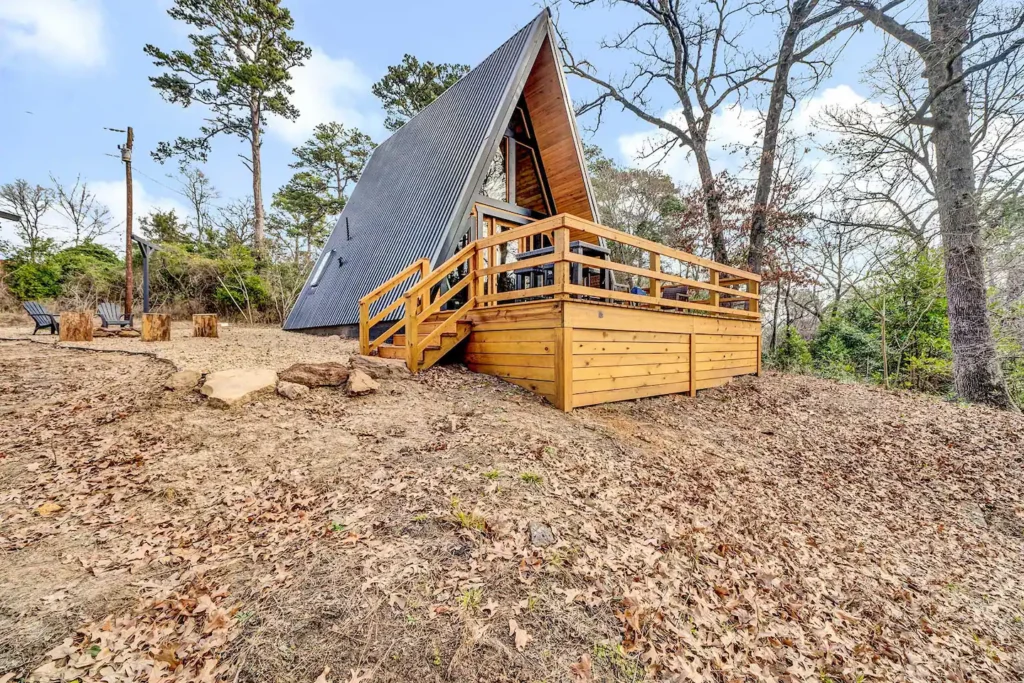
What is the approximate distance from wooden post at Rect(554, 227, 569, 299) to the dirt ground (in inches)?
50.4

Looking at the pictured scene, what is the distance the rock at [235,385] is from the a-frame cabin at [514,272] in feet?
5.10

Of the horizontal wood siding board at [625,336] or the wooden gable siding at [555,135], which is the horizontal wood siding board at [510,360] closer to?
the horizontal wood siding board at [625,336]

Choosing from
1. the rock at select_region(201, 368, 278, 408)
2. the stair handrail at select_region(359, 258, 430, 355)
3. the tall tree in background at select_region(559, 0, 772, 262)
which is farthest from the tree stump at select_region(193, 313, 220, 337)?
the tall tree in background at select_region(559, 0, 772, 262)

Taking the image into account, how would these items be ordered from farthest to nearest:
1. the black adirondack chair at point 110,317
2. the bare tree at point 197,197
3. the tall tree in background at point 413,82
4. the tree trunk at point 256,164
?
the tall tree in background at point 413,82 → the tree trunk at point 256,164 → the bare tree at point 197,197 → the black adirondack chair at point 110,317

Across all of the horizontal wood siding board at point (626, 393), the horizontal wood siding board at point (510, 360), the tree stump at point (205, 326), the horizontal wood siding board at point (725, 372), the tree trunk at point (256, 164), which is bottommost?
the horizontal wood siding board at point (626, 393)

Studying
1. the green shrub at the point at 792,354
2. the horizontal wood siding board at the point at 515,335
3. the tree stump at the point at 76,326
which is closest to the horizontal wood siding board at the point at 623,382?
the horizontal wood siding board at the point at 515,335

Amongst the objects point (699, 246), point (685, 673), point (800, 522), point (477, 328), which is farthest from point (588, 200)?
point (685, 673)

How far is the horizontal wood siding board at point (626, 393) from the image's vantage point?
4.64 meters

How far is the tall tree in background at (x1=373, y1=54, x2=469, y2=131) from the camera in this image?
58.3 ft

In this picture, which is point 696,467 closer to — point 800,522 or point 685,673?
point 800,522

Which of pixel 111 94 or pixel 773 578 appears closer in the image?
pixel 773 578

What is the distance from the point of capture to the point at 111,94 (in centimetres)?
1316

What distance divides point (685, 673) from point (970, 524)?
3745mm

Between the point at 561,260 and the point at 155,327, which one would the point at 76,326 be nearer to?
the point at 155,327
